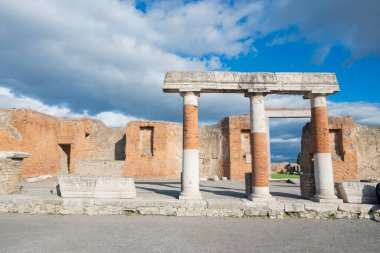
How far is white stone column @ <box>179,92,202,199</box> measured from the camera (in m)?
8.05

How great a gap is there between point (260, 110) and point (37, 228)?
23.2 feet

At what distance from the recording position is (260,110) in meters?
8.56

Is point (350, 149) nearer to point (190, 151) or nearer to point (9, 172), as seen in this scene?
point (190, 151)

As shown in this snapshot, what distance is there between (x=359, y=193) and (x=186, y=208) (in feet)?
17.4

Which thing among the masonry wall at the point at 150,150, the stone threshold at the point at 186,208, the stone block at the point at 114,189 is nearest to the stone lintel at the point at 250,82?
the stone block at the point at 114,189

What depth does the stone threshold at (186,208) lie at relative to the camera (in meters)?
7.39

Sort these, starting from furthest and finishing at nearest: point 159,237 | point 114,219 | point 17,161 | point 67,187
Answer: point 17,161, point 67,187, point 114,219, point 159,237

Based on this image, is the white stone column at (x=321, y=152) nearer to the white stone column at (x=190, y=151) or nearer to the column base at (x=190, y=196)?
the column base at (x=190, y=196)

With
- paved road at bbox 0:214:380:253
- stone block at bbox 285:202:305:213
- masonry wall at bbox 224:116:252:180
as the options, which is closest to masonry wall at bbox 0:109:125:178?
masonry wall at bbox 224:116:252:180

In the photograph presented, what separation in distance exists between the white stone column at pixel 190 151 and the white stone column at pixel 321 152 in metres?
3.91

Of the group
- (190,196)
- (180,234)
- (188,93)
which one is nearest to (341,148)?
(188,93)

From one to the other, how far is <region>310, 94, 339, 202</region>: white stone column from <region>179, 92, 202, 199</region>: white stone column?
12.8 ft

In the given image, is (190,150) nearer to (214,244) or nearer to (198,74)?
(198,74)

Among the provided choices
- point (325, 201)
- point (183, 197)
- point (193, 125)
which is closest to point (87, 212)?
point (183, 197)
